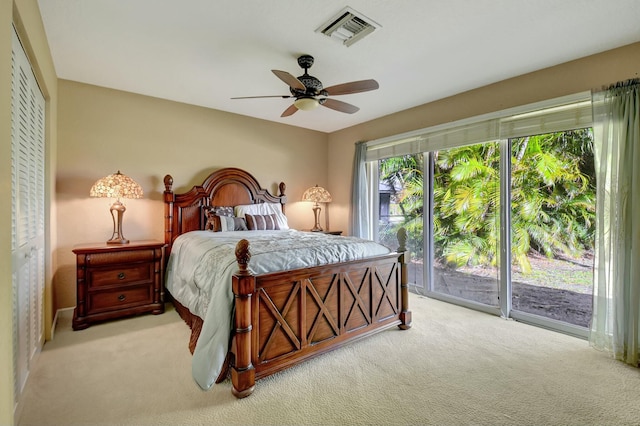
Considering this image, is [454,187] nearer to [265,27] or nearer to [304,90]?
[304,90]

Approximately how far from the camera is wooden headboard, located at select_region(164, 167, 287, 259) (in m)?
3.83

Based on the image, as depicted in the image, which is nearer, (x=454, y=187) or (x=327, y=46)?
(x=327, y=46)

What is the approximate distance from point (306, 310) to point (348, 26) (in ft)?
7.24

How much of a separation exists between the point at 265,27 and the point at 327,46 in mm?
553

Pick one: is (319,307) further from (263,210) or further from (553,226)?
(553,226)

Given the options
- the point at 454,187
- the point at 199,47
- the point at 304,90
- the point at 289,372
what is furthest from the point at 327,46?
the point at 289,372

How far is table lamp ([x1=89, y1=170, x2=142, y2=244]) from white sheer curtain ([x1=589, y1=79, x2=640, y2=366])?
4.50 meters

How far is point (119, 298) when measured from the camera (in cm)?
314

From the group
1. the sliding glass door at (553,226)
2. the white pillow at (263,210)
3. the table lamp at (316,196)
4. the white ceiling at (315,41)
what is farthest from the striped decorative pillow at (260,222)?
the sliding glass door at (553,226)

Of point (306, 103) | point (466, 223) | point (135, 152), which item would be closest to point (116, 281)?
point (135, 152)

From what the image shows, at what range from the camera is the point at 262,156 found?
479 cm

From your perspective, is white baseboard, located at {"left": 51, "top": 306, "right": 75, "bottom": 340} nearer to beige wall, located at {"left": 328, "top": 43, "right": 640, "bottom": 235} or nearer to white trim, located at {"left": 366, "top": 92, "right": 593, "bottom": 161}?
beige wall, located at {"left": 328, "top": 43, "right": 640, "bottom": 235}

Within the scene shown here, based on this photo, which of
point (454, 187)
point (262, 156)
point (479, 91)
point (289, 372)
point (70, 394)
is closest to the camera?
point (70, 394)

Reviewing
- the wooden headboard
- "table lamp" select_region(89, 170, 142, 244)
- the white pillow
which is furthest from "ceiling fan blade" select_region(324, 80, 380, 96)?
"table lamp" select_region(89, 170, 142, 244)
